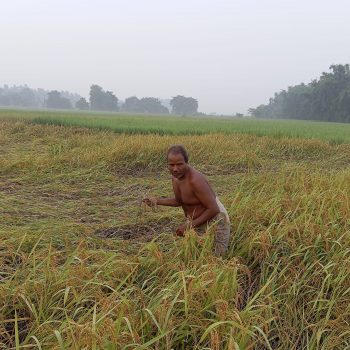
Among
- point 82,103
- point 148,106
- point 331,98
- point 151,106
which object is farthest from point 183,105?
point 331,98

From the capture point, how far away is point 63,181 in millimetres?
5113

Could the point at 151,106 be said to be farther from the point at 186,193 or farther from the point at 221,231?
the point at 221,231

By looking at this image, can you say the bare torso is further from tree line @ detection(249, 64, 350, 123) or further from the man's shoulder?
tree line @ detection(249, 64, 350, 123)

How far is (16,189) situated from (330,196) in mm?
3583

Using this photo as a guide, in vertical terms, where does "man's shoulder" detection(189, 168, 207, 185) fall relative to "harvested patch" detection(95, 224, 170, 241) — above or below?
above

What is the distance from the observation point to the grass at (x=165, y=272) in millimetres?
1538

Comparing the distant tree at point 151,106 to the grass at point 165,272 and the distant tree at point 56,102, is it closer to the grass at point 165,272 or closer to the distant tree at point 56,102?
the distant tree at point 56,102

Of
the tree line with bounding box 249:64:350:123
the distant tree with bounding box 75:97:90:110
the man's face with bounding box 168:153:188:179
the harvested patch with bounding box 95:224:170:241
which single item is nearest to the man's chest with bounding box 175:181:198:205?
the man's face with bounding box 168:153:188:179

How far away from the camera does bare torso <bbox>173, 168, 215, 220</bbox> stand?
247 centimetres

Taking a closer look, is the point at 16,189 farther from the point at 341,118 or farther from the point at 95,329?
the point at 341,118

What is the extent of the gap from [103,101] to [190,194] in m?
91.8

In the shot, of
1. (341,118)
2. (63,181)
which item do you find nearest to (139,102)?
(341,118)

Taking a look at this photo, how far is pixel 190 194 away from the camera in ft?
8.36

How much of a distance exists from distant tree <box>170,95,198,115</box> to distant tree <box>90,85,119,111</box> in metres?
15.4
